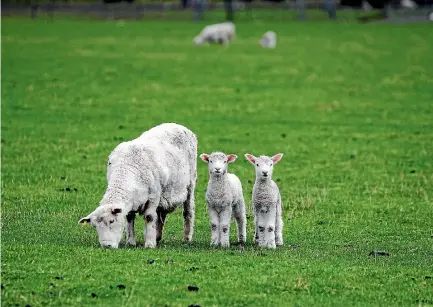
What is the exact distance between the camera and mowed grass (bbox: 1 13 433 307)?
37.4 feet

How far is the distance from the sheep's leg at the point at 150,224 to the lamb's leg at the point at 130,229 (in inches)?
6.3

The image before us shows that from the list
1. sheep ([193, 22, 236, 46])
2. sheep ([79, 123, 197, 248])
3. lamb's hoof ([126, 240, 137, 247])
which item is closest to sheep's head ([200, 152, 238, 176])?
sheep ([79, 123, 197, 248])

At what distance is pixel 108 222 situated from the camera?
494 inches

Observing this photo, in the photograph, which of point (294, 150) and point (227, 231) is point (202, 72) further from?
point (227, 231)

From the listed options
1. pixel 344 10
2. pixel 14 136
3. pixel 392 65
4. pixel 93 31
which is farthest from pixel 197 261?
pixel 344 10

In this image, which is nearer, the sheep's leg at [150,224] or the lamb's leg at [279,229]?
the sheep's leg at [150,224]

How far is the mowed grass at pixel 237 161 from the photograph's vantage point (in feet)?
37.4

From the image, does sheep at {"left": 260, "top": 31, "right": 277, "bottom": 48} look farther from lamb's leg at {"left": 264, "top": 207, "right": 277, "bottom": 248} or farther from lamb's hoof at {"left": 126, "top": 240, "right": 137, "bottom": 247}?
lamb's hoof at {"left": 126, "top": 240, "right": 137, "bottom": 247}

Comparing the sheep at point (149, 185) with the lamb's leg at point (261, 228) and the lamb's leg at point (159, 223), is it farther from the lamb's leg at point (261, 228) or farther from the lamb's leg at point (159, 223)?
the lamb's leg at point (261, 228)

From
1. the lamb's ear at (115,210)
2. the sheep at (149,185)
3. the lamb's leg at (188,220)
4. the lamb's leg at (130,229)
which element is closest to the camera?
the lamb's ear at (115,210)

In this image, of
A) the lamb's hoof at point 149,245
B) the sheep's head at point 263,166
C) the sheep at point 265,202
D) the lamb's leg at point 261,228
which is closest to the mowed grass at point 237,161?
the lamb's leg at point 261,228

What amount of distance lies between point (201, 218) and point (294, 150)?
795 cm

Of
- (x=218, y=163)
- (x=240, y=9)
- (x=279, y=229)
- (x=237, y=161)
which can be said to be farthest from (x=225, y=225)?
(x=240, y=9)

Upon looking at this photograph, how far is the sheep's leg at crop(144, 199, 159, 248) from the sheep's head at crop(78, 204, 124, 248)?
0.69m
